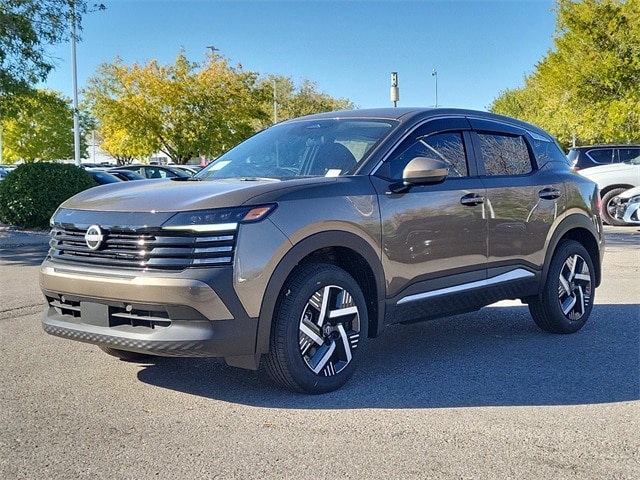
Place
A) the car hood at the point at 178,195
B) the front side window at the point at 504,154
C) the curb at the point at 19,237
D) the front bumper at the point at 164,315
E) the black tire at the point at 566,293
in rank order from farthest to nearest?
the curb at the point at 19,237 < the black tire at the point at 566,293 < the front side window at the point at 504,154 < the car hood at the point at 178,195 < the front bumper at the point at 164,315

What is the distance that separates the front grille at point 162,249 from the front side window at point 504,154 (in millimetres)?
2611

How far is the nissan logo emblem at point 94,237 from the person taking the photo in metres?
4.38

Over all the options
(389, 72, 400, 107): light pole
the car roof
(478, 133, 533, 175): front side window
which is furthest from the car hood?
(389, 72, 400, 107): light pole

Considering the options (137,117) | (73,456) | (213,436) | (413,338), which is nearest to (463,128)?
(413,338)

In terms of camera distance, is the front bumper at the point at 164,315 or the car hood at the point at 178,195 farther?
the car hood at the point at 178,195

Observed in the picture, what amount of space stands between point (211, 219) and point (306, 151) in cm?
143

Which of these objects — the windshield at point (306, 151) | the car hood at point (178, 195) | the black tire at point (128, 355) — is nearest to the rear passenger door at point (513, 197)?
the windshield at point (306, 151)

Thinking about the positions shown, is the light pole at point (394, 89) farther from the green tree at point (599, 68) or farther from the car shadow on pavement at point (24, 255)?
the green tree at point (599, 68)

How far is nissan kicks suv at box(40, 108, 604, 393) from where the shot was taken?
4168mm

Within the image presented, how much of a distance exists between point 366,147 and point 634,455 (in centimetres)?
258

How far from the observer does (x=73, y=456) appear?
364 centimetres

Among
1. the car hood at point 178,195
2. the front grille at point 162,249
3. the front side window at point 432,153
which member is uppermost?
the front side window at point 432,153

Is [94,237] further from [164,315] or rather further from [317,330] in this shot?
[317,330]

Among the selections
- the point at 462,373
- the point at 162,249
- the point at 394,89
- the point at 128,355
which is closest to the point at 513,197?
the point at 462,373
